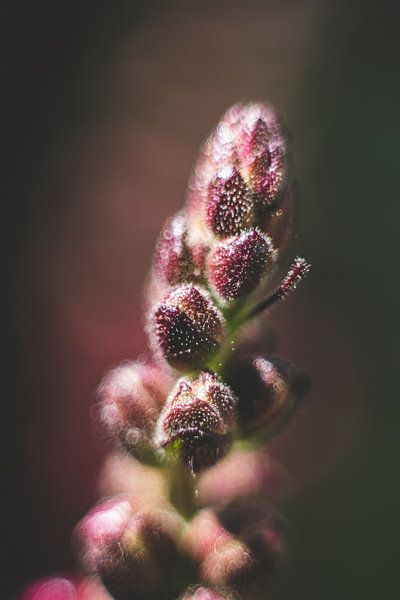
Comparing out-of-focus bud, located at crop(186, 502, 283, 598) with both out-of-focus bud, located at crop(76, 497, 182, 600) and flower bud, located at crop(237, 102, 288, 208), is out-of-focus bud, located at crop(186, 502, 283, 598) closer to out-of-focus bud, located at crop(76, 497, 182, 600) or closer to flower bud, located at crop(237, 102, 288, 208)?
out-of-focus bud, located at crop(76, 497, 182, 600)

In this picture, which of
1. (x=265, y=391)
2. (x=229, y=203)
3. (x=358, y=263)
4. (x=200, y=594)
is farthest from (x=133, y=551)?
(x=358, y=263)

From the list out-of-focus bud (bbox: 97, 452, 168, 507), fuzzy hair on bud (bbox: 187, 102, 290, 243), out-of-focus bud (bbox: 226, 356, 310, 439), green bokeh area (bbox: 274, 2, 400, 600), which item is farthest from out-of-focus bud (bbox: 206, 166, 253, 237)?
green bokeh area (bbox: 274, 2, 400, 600)

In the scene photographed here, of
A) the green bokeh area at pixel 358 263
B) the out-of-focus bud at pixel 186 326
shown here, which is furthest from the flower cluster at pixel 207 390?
the green bokeh area at pixel 358 263

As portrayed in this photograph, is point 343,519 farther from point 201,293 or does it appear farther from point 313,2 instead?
point 313,2

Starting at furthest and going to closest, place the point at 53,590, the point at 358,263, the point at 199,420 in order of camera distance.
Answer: the point at 358,263, the point at 53,590, the point at 199,420

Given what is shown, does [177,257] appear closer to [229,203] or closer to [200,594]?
[229,203]

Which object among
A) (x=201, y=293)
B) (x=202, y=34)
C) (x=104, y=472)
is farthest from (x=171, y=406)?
(x=202, y=34)

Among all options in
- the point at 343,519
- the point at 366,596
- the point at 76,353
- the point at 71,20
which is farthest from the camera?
the point at 71,20
